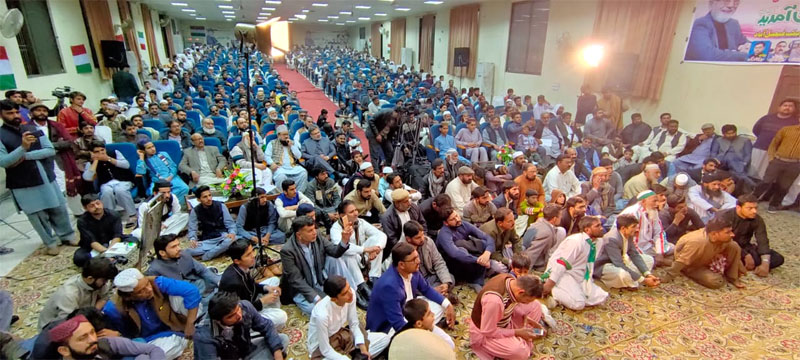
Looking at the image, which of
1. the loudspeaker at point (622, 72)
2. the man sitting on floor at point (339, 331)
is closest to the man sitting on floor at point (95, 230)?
the man sitting on floor at point (339, 331)

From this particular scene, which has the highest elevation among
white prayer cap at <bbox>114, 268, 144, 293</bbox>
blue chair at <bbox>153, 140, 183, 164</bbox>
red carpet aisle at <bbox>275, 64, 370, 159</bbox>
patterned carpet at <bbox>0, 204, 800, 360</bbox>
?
blue chair at <bbox>153, 140, 183, 164</bbox>

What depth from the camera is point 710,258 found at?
3461 millimetres

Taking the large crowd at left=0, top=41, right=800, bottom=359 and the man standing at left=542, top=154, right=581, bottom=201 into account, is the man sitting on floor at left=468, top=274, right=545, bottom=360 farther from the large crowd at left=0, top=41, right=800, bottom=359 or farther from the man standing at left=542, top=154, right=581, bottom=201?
the man standing at left=542, top=154, right=581, bottom=201

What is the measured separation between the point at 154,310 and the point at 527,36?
1077 cm

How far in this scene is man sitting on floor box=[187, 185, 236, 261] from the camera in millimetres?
3686

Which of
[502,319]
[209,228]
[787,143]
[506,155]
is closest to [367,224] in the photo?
[502,319]

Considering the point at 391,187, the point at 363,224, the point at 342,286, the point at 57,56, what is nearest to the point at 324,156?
the point at 391,187

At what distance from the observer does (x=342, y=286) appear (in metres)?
2.22

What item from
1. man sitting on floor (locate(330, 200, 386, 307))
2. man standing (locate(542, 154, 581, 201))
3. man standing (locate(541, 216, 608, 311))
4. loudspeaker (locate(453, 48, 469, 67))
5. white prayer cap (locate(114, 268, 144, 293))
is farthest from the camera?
loudspeaker (locate(453, 48, 469, 67))

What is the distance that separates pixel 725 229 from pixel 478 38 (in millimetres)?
10940

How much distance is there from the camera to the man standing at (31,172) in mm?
3316

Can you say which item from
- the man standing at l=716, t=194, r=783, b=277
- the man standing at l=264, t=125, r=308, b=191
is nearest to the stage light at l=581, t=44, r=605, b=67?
the man standing at l=716, t=194, r=783, b=277

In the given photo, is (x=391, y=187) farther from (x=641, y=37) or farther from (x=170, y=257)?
(x=641, y=37)

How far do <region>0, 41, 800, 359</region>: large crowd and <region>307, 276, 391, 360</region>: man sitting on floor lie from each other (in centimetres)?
1
